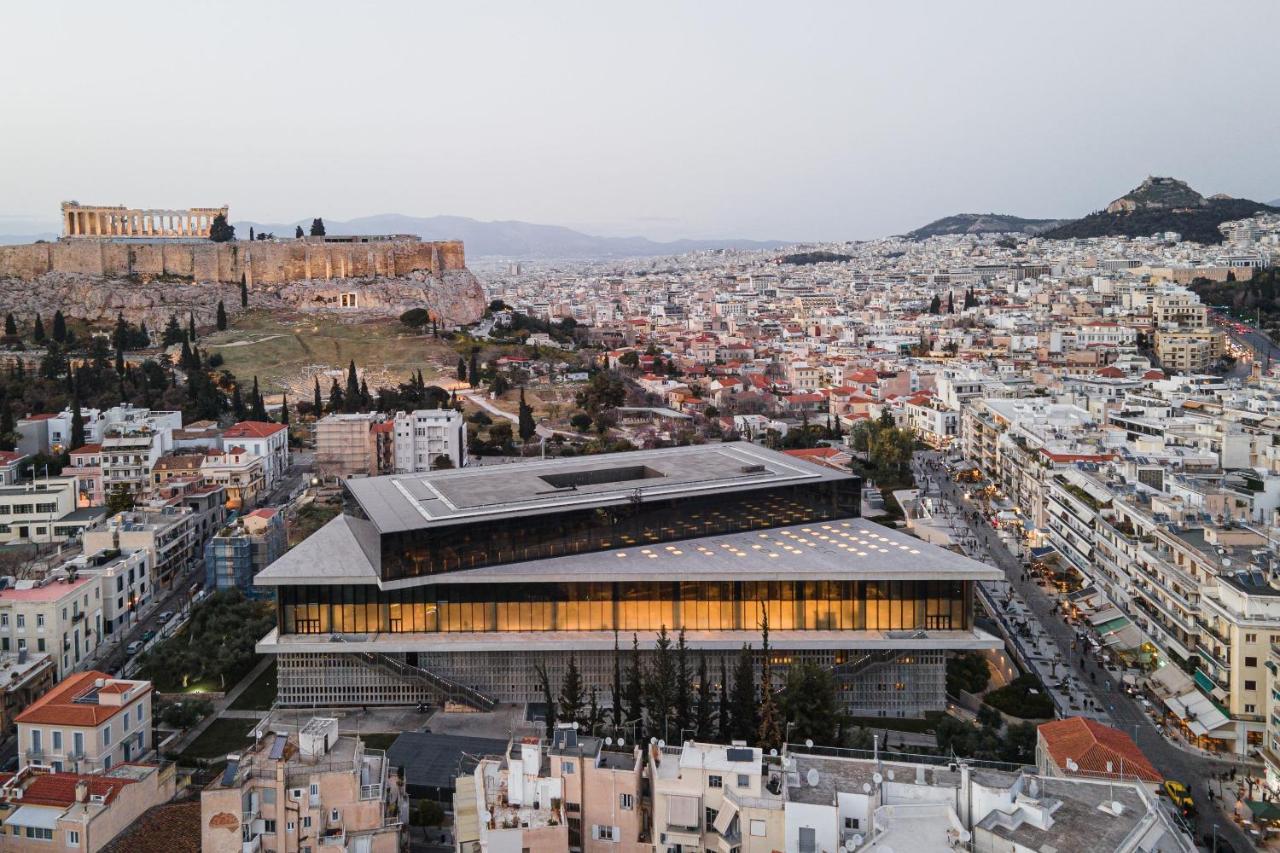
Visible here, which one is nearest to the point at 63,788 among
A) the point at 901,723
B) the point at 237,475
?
the point at 901,723

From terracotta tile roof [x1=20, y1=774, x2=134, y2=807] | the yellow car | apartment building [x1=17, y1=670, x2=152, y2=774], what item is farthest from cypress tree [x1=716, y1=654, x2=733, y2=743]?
apartment building [x1=17, y1=670, x2=152, y2=774]

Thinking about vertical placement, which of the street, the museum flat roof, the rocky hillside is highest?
the rocky hillside

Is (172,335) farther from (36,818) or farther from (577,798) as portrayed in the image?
(577,798)

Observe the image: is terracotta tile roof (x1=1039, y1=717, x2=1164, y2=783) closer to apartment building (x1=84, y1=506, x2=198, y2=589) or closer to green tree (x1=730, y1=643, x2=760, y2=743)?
green tree (x1=730, y1=643, x2=760, y2=743)

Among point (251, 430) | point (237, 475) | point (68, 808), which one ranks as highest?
point (251, 430)

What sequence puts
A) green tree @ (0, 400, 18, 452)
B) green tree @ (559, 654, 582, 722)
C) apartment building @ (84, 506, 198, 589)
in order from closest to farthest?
green tree @ (559, 654, 582, 722) → apartment building @ (84, 506, 198, 589) → green tree @ (0, 400, 18, 452)

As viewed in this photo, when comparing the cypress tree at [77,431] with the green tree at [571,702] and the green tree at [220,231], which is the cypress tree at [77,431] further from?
the green tree at [220,231]
